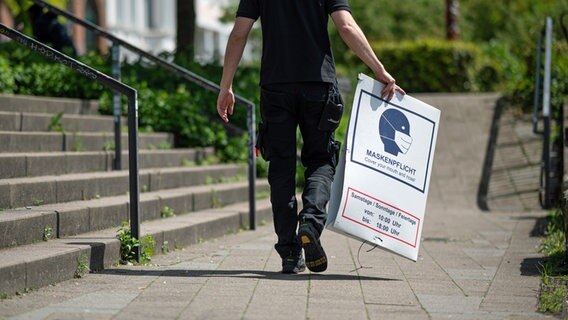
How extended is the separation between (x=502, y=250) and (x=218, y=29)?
42.4 metres

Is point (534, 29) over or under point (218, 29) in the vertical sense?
under

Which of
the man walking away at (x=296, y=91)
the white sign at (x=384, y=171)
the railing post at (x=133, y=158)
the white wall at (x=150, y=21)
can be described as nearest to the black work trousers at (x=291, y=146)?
the man walking away at (x=296, y=91)

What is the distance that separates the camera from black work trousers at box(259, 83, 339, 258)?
22.4ft

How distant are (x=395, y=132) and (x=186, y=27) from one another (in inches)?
361

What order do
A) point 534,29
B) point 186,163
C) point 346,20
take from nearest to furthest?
point 346,20 < point 186,163 < point 534,29

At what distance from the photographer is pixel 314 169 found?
696cm

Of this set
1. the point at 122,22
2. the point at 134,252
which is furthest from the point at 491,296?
the point at 122,22

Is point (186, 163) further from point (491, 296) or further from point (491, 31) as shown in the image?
point (491, 31)

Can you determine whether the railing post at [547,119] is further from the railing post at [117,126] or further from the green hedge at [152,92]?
the railing post at [117,126]

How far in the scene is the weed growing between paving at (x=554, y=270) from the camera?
5930 millimetres

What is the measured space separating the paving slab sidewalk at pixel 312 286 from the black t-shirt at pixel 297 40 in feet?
3.92

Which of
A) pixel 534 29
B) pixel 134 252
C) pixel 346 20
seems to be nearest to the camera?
pixel 346 20

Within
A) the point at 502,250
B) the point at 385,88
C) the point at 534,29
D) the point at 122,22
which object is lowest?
the point at 502,250

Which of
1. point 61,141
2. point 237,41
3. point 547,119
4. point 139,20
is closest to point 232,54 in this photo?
point 237,41
